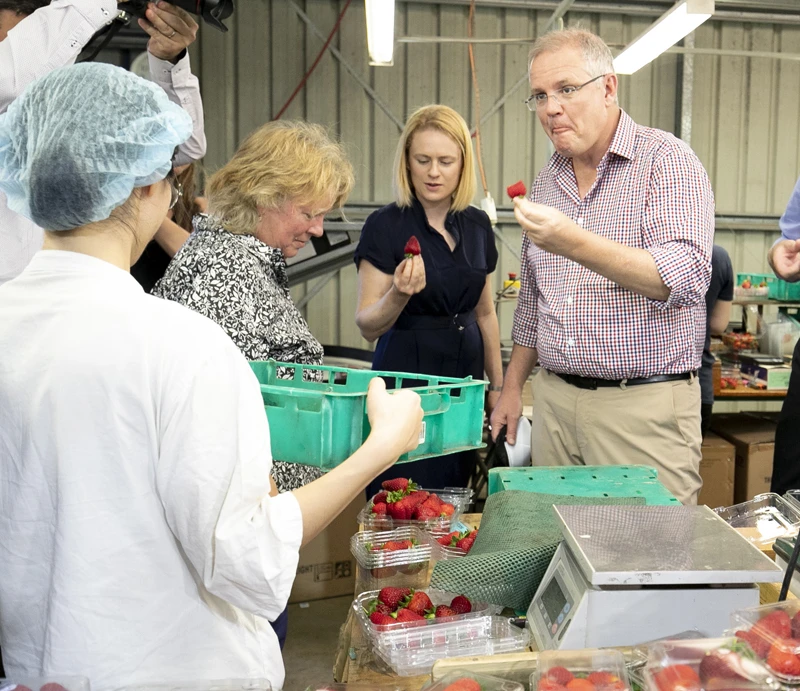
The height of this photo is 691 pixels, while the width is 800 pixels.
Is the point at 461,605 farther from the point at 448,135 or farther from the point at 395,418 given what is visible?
the point at 448,135

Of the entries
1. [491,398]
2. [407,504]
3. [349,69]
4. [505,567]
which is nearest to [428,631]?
[505,567]

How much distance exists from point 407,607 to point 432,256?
1.65 metres

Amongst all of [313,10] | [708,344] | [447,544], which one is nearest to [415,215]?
[447,544]

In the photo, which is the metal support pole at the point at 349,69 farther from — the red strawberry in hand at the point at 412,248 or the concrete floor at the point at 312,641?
the red strawberry in hand at the point at 412,248

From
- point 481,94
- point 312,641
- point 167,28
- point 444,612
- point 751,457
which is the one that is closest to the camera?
point 444,612

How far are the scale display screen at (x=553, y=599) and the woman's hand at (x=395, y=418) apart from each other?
0.33m

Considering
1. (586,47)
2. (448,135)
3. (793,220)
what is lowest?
(793,220)

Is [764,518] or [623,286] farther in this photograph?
[623,286]

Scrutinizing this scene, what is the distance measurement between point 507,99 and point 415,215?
13.9 ft

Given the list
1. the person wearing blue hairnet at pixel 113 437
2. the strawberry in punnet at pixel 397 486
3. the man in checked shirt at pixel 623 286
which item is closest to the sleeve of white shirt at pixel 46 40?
the person wearing blue hairnet at pixel 113 437

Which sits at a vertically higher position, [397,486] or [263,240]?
[263,240]

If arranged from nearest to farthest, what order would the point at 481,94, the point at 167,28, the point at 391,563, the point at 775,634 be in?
→ the point at 775,634 < the point at 391,563 < the point at 167,28 < the point at 481,94

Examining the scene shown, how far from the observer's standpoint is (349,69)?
6.55 m

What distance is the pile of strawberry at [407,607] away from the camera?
4.71 ft
